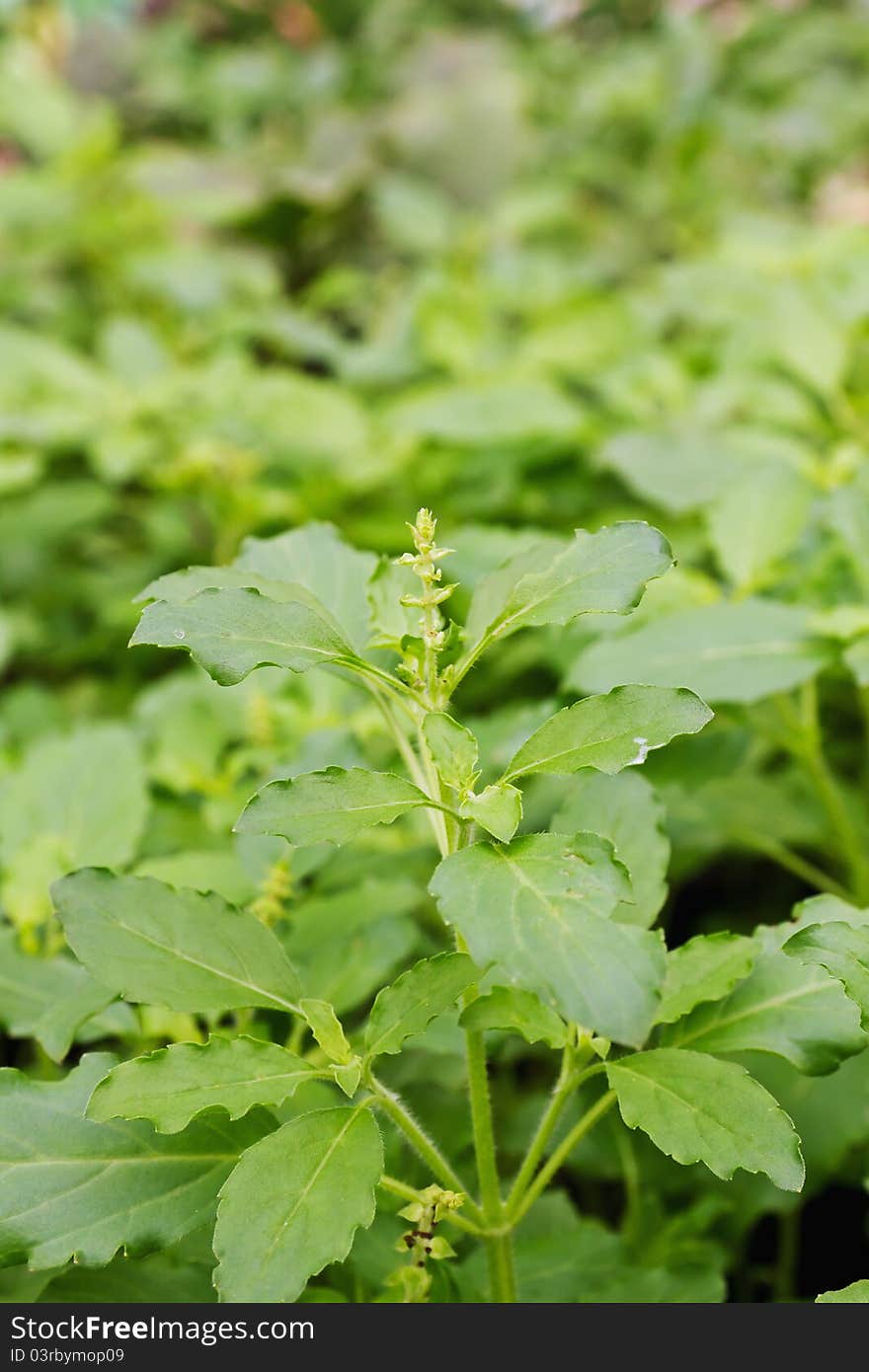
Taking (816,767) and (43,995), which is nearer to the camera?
(43,995)

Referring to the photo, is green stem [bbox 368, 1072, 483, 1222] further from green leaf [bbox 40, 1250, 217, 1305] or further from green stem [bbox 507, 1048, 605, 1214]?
green leaf [bbox 40, 1250, 217, 1305]

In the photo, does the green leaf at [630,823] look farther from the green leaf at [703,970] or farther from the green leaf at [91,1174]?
the green leaf at [91,1174]

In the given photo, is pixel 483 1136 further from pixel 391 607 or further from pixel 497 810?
pixel 391 607

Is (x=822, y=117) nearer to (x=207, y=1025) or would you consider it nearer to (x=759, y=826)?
(x=759, y=826)

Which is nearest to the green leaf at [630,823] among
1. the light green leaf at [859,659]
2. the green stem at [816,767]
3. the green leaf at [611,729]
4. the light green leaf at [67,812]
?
the green leaf at [611,729]

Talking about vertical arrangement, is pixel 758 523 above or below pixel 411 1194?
above

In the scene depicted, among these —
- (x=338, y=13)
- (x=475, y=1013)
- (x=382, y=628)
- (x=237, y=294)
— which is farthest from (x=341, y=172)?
(x=475, y=1013)

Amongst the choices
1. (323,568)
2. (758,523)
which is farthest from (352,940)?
(758,523)

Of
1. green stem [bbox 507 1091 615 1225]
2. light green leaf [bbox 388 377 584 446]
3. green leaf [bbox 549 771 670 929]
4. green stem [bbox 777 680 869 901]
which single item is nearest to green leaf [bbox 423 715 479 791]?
green leaf [bbox 549 771 670 929]

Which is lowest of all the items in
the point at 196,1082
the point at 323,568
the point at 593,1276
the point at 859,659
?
the point at 593,1276
